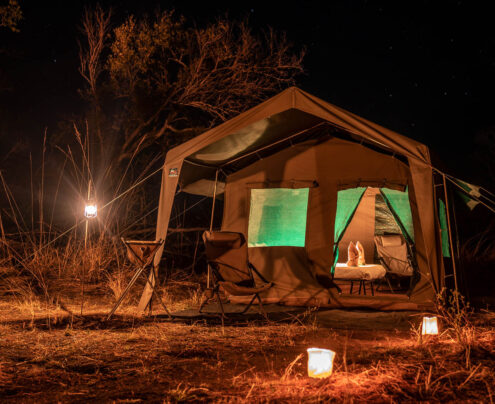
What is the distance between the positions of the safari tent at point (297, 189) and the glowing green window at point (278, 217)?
0.04 ft

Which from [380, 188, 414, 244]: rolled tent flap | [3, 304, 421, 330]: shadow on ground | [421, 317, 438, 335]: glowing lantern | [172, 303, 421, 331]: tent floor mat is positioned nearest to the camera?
[421, 317, 438, 335]: glowing lantern

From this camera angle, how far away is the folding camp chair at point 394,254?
6625 mm

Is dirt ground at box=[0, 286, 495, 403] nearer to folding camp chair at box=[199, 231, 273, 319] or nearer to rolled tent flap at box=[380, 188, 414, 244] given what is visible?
folding camp chair at box=[199, 231, 273, 319]

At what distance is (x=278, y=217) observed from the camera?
230 inches

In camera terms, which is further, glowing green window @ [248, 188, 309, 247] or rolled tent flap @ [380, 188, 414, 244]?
rolled tent flap @ [380, 188, 414, 244]

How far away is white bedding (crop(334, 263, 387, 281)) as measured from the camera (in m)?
5.72

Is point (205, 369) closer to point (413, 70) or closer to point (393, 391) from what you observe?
point (393, 391)

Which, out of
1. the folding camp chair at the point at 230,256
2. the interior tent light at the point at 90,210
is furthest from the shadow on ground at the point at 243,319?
the interior tent light at the point at 90,210

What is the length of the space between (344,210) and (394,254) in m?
1.10

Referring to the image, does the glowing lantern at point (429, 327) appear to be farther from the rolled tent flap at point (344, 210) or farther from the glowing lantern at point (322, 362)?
the rolled tent flap at point (344, 210)

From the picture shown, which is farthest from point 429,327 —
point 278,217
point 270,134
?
point 270,134

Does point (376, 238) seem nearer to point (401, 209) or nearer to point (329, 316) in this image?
point (401, 209)

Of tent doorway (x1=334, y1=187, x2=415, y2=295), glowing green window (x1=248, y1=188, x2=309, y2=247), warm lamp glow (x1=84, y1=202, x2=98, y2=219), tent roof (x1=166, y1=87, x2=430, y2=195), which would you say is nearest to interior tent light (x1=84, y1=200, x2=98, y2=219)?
warm lamp glow (x1=84, y1=202, x2=98, y2=219)

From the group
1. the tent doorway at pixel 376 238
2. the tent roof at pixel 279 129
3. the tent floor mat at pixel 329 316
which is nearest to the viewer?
the tent floor mat at pixel 329 316
